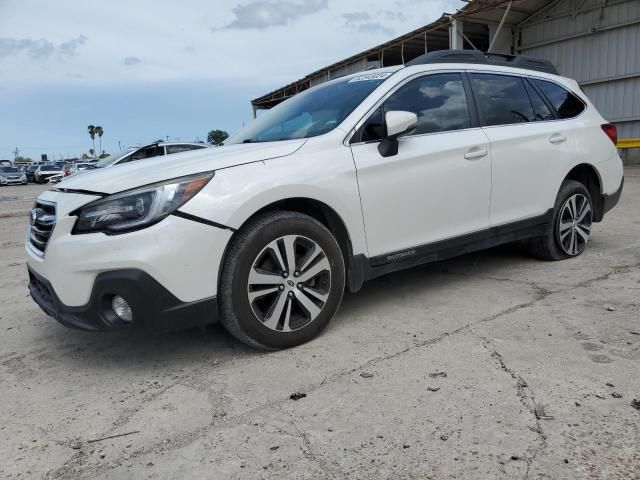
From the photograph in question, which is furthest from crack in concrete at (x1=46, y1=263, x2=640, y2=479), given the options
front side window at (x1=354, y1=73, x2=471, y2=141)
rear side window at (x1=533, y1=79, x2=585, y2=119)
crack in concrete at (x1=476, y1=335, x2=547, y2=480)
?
rear side window at (x1=533, y1=79, x2=585, y2=119)

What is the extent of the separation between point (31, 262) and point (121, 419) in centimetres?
126

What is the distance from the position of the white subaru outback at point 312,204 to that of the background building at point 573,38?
549 inches

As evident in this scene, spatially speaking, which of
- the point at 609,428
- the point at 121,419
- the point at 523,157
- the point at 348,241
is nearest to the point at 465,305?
the point at 348,241

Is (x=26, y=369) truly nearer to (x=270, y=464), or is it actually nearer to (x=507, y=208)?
(x=270, y=464)

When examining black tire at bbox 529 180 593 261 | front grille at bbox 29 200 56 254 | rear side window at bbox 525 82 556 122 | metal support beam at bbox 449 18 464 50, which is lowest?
black tire at bbox 529 180 593 261

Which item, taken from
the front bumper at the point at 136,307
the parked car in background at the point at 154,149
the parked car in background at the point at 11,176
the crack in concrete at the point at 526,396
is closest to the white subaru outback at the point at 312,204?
the front bumper at the point at 136,307

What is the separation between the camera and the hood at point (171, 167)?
2809 mm

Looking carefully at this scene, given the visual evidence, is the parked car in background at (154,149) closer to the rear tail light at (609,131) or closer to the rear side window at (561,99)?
the rear side window at (561,99)

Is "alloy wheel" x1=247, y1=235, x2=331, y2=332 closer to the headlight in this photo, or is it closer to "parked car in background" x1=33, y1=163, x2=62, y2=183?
the headlight

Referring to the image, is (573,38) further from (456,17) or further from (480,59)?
(480,59)

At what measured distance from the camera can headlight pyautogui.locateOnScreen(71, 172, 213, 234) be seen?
271 centimetres

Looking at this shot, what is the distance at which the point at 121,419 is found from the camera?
248 cm

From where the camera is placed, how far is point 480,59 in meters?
4.29

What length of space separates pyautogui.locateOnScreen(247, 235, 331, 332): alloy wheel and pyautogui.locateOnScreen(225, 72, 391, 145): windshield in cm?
78
